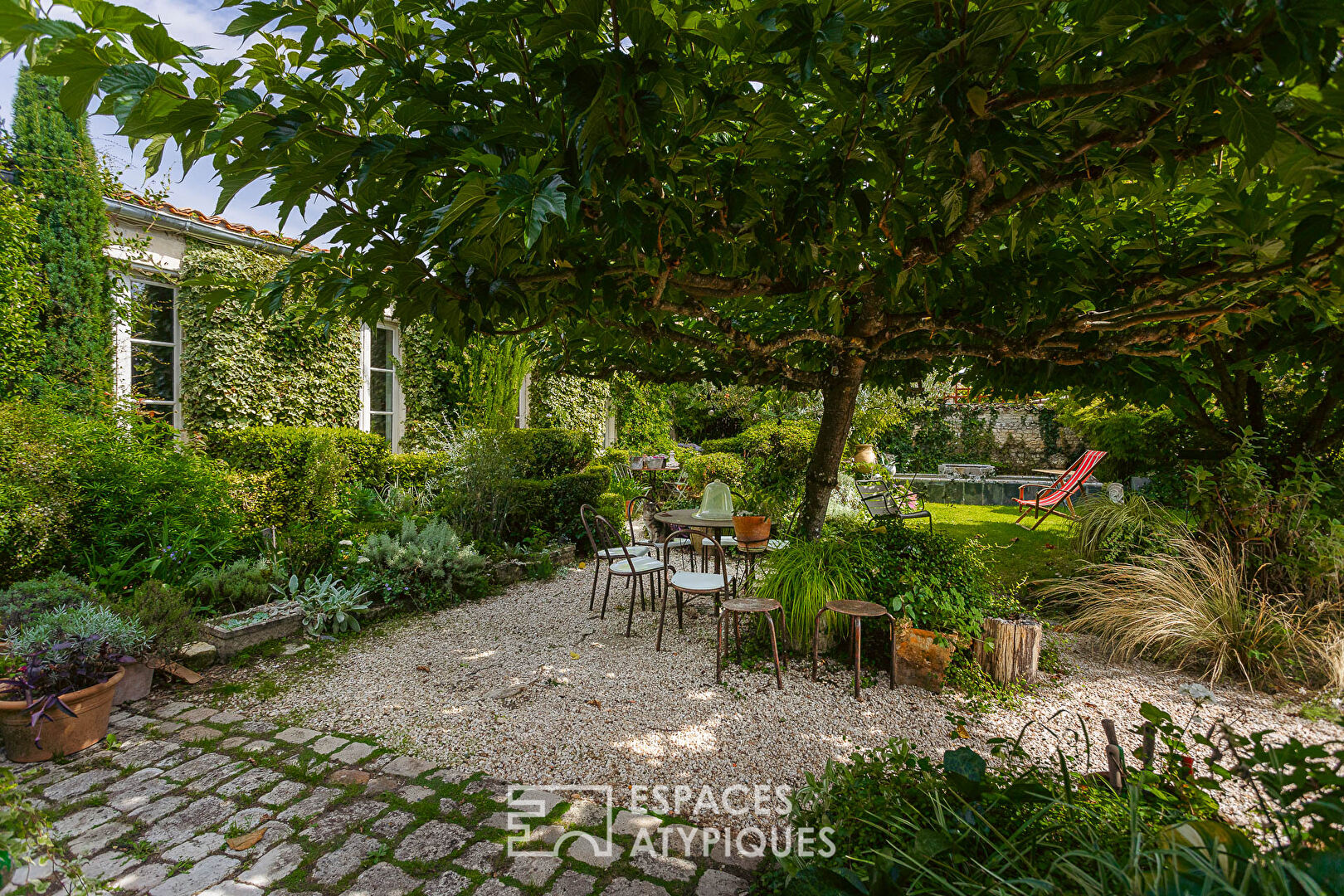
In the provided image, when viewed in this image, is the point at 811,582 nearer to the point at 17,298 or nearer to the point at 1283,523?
the point at 1283,523

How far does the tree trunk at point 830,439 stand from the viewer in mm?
4219

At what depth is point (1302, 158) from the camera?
1.17 metres

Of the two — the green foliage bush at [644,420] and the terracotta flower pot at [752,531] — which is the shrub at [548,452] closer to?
the green foliage bush at [644,420]

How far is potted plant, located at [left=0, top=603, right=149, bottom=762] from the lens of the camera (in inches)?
106

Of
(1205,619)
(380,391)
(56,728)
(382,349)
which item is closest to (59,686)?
(56,728)

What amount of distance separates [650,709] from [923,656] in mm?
1729

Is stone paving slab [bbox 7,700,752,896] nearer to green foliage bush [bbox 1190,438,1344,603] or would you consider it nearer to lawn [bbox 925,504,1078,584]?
lawn [bbox 925,504,1078,584]

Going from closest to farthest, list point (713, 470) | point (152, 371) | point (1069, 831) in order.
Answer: point (1069, 831), point (152, 371), point (713, 470)

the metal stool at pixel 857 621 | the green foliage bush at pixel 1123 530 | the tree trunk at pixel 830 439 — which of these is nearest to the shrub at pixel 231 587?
the metal stool at pixel 857 621

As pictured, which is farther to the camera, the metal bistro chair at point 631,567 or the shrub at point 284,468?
the shrub at point 284,468

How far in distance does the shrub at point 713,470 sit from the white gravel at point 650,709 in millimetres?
4403

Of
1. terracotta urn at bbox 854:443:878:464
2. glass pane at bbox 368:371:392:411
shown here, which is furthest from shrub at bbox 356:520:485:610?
terracotta urn at bbox 854:443:878:464

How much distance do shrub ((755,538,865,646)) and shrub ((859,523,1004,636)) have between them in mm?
130

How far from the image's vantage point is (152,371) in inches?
243
